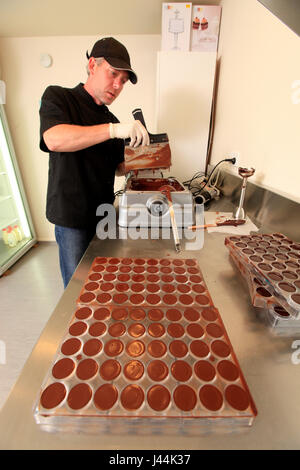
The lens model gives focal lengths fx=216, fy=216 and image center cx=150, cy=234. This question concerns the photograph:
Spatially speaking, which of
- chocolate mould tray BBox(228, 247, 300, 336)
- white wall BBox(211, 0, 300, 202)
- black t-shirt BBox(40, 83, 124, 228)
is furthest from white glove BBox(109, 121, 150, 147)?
chocolate mould tray BBox(228, 247, 300, 336)

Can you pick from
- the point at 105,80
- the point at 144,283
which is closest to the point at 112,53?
the point at 105,80

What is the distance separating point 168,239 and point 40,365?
0.54 meters

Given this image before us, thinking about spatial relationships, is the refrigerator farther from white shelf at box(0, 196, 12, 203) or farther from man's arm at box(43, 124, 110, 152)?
man's arm at box(43, 124, 110, 152)

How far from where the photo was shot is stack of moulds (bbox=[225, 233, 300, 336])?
0.41 m

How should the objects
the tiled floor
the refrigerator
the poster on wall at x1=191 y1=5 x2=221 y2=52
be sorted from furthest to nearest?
1. the refrigerator
2. the poster on wall at x1=191 y1=5 x2=221 y2=52
3. the tiled floor

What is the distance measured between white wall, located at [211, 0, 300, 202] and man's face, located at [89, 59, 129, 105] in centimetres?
57

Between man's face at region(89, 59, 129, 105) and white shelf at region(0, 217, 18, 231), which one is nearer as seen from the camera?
man's face at region(89, 59, 129, 105)

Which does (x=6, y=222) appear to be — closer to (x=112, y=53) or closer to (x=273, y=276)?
(x=112, y=53)

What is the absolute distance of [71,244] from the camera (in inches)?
40.3

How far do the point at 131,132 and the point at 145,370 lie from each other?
732 millimetres

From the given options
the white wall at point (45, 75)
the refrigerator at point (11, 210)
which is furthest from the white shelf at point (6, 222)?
the white wall at point (45, 75)

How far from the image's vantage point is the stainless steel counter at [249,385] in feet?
0.85

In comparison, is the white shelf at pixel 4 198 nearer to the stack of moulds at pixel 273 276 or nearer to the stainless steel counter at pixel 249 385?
the stainless steel counter at pixel 249 385
